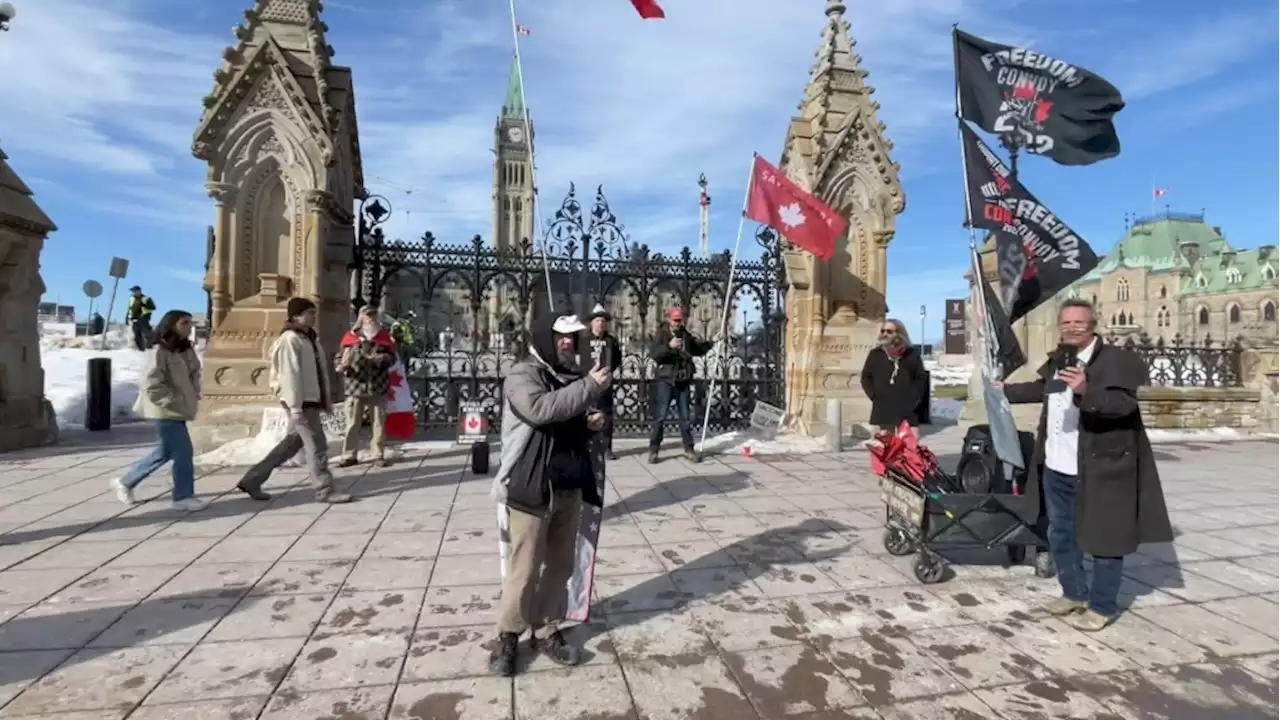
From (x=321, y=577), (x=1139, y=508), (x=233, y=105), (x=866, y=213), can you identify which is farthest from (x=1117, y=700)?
(x=233, y=105)

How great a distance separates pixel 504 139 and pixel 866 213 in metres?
93.5

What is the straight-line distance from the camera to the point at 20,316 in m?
9.95

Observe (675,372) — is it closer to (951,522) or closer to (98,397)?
(951,522)

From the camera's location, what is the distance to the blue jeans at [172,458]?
620cm

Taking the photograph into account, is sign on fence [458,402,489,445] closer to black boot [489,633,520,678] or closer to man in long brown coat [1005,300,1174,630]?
black boot [489,633,520,678]

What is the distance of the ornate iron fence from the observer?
1268 centimetres

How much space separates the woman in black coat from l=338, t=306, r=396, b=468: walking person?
19.5ft

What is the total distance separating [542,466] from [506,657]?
3.24ft

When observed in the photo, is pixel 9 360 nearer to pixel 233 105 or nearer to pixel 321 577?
pixel 233 105

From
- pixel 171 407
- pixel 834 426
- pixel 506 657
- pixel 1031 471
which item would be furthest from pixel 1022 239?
pixel 171 407

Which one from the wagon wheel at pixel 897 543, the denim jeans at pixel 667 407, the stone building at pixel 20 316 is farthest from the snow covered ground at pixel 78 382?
the wagon wheel at pixel 897 543

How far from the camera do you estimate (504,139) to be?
9650 centimetres

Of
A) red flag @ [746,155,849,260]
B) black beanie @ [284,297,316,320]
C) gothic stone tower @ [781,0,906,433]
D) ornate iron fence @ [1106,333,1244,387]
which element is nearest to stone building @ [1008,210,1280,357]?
ornate iron fence @ [1106,333,1244,387]

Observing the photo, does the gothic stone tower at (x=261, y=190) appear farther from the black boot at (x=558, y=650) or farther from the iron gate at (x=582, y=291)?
the black boot at (x=558, y=650)
